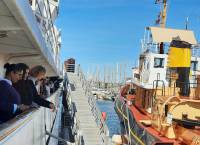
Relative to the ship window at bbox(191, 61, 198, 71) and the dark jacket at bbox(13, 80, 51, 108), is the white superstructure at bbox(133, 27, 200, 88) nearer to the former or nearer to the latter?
the ship window at bbox(191, 61, 198, 71)

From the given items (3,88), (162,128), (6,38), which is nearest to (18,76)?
(6,38)

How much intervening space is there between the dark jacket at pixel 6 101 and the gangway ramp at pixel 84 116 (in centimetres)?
1079

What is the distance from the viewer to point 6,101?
3961 millimetres

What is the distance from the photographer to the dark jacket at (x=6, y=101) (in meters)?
3.90

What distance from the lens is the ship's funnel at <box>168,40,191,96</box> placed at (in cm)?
1798

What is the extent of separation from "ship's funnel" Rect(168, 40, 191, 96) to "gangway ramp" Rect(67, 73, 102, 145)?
166 inches

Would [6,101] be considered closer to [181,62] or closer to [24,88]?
[24,88]

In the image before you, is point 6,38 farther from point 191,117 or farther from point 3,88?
point 191,117

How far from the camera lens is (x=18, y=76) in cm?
521

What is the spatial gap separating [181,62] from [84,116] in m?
4.94

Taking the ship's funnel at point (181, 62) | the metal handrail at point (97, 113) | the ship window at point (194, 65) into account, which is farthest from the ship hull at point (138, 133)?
the ship window at point (194, 65)

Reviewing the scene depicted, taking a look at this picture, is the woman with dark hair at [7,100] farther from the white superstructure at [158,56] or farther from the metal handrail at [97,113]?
the white superstructure at [158,56]

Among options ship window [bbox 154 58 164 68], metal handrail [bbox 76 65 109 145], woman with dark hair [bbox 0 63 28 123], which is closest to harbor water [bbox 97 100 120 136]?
metal handrail [bbox 76 65 109 145]

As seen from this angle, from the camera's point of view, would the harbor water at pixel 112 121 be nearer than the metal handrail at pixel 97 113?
No
